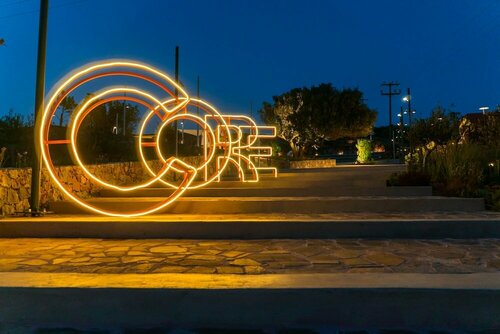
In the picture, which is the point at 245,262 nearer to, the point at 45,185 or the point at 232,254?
the point at 232,254

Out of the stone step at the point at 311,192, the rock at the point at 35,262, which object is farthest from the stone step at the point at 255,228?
the stone step at the point at 311,192

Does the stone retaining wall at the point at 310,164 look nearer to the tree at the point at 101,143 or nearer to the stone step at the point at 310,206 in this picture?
the tree at the point at 101,143

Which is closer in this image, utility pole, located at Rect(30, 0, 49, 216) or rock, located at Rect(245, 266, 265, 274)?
rock, located at Rect(245, 266, 265, 274)

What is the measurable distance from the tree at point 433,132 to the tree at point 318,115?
22.3 meters

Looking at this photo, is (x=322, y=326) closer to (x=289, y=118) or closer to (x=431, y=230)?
(x=431, y=230)

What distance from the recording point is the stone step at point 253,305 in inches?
164

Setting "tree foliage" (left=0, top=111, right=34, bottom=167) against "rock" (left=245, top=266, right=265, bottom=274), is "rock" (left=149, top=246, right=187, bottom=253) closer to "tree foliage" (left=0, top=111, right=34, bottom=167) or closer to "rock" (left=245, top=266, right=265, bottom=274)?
"rock" (left=245, top=266, right=265, bottom=274)

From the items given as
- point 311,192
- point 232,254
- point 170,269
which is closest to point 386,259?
point 232,254

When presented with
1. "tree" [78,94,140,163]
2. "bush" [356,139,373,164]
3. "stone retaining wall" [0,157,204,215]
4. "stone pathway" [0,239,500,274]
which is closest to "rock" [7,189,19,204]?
"stone retaining wall" [0,157,204,215]

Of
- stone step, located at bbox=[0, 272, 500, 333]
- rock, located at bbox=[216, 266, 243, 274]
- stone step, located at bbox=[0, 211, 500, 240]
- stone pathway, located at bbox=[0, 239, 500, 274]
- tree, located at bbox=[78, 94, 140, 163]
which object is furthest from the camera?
tree, located at bbox=[78, 94, 140, 163]

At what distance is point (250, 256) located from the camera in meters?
6.12

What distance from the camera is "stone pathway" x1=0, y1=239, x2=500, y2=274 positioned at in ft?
17.9

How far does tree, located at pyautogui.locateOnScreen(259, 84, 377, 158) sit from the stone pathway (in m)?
29.6

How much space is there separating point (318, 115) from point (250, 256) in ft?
101
